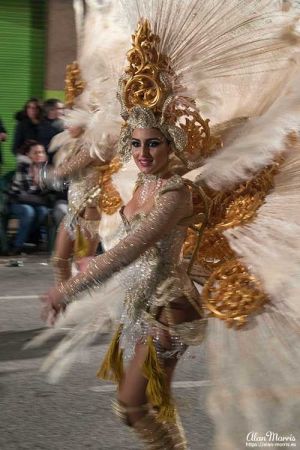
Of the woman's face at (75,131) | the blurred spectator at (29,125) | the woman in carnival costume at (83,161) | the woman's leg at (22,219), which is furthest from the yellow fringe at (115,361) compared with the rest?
the blurred spectator at (29,125)

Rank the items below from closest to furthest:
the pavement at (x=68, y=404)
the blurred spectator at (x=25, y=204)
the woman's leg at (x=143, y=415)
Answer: the woman's leg at (x=143, y=415), the pavement at (x=68, y=404), the blurred spectator at (x=25, y=204)

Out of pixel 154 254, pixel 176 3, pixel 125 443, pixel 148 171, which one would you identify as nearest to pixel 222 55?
pixel 176 3

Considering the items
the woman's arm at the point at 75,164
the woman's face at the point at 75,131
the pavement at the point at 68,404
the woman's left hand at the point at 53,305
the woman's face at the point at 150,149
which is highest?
the woman's face at the point at 150,149

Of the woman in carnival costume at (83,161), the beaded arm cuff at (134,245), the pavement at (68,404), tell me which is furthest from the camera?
the woman in carnival costume at (83,161)

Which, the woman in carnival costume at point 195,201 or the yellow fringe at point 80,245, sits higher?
the woman in carnival costume at point 195,201

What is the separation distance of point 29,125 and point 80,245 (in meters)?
4.66

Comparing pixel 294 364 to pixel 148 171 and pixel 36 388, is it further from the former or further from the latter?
pixel 36 388

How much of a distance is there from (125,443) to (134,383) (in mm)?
1119

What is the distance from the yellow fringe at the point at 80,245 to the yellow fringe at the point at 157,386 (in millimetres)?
2827

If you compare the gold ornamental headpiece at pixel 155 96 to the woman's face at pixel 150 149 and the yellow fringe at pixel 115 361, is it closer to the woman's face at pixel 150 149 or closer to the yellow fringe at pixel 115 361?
the woman's face at pixel 150 149

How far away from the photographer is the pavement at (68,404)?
446 cm

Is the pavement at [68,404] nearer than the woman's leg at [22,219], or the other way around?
the pavement at [68,404]

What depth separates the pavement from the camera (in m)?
4.46

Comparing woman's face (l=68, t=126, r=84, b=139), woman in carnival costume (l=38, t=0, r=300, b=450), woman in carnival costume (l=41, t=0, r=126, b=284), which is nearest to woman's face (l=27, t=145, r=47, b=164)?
woman in carnival costume (l=41, t=0, r=126, b=284)
